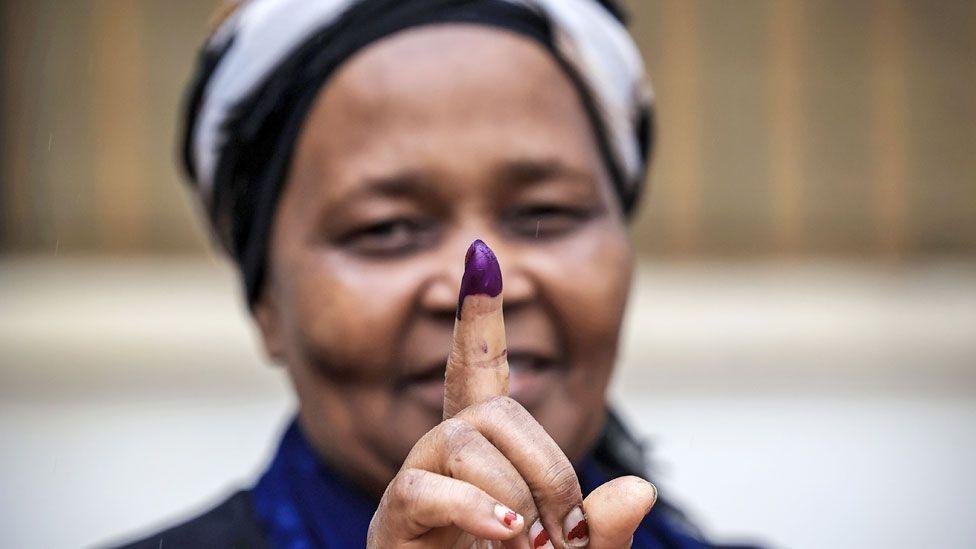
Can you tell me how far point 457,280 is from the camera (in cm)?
162

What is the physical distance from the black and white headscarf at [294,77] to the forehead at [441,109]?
3 cm

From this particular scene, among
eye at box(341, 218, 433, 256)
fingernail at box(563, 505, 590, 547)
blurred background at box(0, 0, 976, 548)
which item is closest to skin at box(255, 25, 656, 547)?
eye at box(341, 218, 433, 256)

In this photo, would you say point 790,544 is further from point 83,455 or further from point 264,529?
point 264,529

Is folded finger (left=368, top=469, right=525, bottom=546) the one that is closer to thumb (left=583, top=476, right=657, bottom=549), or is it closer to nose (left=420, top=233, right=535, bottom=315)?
thumb (left=583, top=476, right=657, bottom=549)

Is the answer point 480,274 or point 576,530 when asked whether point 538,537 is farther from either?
point 480,274

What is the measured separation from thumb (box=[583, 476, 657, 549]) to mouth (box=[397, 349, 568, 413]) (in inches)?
17.1

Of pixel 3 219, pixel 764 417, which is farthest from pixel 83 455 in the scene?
pixel 764 417

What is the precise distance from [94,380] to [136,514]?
528 mm

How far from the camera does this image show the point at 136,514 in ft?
14.2

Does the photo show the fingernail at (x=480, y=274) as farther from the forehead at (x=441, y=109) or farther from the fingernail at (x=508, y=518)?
the forehead at (x=441, y=109)

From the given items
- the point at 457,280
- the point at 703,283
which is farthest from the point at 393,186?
the point at 703,283

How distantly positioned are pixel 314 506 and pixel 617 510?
0.76m

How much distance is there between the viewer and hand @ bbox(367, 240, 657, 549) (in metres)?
1.16

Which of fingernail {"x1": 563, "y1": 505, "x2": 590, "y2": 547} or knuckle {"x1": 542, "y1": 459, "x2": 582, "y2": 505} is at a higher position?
knuckle {"x1": 542, "y1": 459, "x2": 582, "y2": 505}
